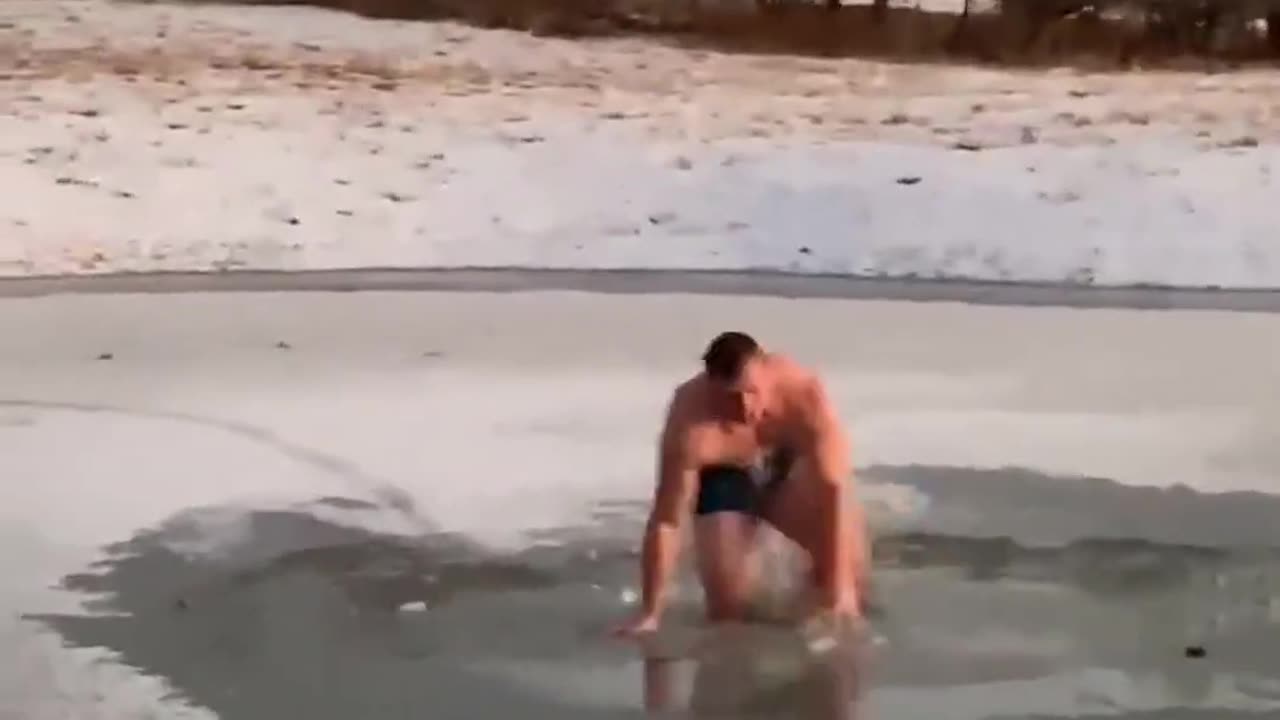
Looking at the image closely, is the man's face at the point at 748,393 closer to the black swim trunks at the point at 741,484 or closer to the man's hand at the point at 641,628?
the black swim trunks at the point at 741,484

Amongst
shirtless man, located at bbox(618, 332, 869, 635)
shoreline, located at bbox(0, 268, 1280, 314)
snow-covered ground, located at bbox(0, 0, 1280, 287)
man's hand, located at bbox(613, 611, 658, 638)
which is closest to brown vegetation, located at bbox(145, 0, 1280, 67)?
snow-covered ground, located at bbox(0, 0, 1280, 287)

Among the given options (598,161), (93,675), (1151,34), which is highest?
(1151,34)

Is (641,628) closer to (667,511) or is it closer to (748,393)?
(667,511)

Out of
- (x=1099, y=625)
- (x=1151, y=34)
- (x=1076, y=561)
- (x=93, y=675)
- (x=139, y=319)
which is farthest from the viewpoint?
(x=1151, y=34)

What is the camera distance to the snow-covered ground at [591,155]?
5.02ft

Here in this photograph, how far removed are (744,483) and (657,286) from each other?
325 mm

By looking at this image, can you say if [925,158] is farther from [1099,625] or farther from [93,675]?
[93,675]

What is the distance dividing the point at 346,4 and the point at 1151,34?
2.87 feet

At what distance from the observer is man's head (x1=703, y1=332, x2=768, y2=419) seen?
1.25 meters

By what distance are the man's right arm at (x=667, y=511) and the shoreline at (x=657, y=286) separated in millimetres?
281

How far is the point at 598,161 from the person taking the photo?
1.58 m

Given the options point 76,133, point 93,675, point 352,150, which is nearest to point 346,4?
point 352,150

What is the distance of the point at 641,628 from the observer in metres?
1.24

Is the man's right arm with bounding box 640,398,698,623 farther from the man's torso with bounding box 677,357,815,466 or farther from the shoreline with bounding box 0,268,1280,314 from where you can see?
the shoreline with bounding box 0,268,1280,314
